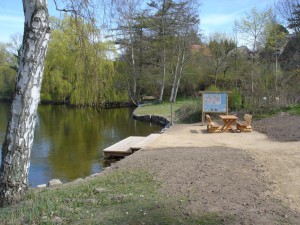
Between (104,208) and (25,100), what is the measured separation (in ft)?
6.04

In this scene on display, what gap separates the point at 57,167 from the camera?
39.0 feet

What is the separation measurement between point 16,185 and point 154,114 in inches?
836

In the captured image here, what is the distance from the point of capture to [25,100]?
4.95m

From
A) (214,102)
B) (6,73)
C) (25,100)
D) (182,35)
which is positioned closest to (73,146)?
(214,102)

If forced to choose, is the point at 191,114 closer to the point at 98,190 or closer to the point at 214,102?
the point at 214,102

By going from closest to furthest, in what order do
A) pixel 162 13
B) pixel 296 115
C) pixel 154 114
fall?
pixel 296 115 < pixel 154 114 < pixel 162 13

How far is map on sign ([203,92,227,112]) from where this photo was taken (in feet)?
50.5

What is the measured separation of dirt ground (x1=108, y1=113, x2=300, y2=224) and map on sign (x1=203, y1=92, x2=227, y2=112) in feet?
11.2

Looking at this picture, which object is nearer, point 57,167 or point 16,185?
point 16,185

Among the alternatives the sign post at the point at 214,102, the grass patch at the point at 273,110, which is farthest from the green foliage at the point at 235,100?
the sign post at the point at 214,102

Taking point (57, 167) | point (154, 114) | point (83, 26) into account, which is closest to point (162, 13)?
point (154, 114)

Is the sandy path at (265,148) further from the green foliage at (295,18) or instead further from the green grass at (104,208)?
the green foliage at (295,18)

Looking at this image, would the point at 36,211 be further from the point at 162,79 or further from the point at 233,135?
the point at 162,79

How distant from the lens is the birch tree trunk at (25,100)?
4.93m
